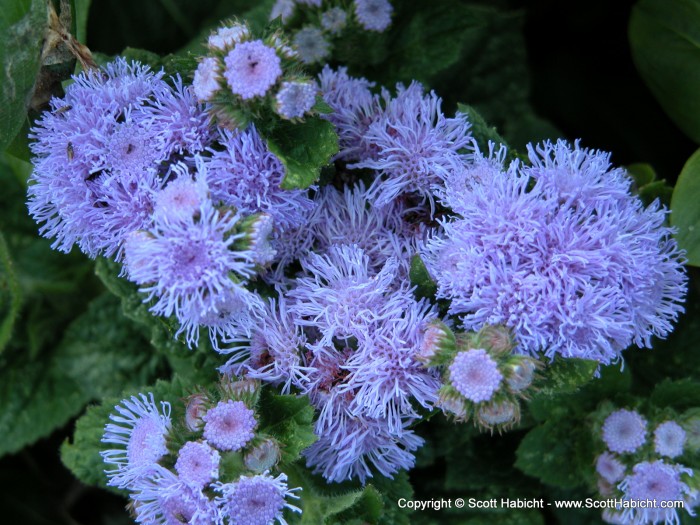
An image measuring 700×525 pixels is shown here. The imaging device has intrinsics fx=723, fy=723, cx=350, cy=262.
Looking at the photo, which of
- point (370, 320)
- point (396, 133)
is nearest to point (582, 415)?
point (370, 320)

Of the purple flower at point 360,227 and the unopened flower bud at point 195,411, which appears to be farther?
the purple flower at point 360,227

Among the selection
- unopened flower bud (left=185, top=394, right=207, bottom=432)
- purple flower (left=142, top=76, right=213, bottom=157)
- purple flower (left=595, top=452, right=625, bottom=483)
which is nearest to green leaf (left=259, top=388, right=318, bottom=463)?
unopened flower bud (left=185, top=394, right=207, bottom=432)

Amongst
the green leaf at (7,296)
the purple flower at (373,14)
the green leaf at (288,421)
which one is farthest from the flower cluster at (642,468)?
the green leaf at (7,296)

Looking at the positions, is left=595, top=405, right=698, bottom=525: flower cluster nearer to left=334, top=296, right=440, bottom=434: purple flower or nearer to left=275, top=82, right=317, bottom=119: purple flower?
left=334, top=296, right=440, bottom=434: purple flower

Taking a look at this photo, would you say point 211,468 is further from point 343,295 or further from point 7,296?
point 7,296

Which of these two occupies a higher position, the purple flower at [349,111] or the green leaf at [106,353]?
the purple flower at [349,111]

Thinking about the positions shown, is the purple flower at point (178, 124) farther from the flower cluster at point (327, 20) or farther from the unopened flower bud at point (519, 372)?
the unopened flower bud at point (519, 372)
